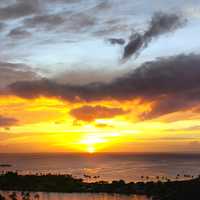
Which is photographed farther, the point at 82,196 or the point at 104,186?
the point at 104,186

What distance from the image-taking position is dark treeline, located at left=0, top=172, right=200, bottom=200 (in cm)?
10016

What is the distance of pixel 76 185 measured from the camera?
4774 inches

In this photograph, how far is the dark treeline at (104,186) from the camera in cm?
10016

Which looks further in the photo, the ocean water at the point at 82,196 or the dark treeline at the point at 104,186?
the ocean water at the point at 82,196

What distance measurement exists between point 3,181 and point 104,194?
30.8 m

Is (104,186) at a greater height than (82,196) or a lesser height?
greater

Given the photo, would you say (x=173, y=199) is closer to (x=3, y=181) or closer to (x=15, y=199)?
(x=15, y=199)

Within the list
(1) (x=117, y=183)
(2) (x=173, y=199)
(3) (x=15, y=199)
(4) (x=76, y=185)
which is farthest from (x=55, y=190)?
(2) (x=173, y=199)

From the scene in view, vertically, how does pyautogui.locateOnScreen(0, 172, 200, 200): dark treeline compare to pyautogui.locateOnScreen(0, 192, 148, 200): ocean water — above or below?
above

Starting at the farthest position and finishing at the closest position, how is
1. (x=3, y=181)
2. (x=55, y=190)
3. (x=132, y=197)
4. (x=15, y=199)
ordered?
(x=3, y=181)
(x=55, y=190)
(x=132, y=197)
(x=15, y=199)

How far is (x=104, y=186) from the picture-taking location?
119 metres

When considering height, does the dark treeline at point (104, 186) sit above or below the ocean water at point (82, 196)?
above

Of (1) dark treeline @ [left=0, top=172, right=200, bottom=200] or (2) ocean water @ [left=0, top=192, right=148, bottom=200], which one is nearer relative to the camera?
(1) dark treeline @ [left=0, top=172, right=200, bottom=200]

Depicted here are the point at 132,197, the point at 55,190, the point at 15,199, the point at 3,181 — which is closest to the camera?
the point at 15,199
